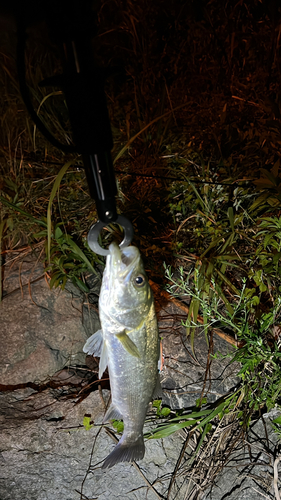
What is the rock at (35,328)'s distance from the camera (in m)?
2.90

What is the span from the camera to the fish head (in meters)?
1.66

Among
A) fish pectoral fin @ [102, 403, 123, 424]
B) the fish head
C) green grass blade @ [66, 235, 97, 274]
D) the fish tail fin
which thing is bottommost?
the fish tail fin

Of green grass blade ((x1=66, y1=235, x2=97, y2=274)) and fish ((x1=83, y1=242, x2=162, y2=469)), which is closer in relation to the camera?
fish ((x1=83, y1=242, x2=162, y2=469))

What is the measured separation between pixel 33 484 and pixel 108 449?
1.97ft

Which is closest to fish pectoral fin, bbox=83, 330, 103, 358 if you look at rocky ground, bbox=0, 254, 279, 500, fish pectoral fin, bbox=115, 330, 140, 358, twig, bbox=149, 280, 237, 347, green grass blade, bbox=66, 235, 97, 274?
fish pectoral fin, bbox=115, 330, 140, 358

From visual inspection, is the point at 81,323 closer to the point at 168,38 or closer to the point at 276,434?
the point at 276,434

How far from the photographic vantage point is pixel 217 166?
326 centimetres

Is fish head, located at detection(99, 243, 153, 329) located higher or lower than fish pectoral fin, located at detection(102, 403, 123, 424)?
higher

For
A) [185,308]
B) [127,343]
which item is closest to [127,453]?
[127,343]

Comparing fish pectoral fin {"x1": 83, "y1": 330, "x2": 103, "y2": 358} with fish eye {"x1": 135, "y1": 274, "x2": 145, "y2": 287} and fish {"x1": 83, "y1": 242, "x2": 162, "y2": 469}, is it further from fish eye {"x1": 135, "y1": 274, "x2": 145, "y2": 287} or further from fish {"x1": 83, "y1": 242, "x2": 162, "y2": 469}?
fish eye {"x1": 135, "y1": 274, "x2": 145, "y2": 287}

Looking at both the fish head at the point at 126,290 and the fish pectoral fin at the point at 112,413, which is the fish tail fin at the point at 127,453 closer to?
the fish pectoral fin at the point at 112,413

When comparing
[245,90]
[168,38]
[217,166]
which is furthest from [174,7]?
[217,166]

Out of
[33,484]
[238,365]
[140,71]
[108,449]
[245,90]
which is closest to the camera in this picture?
[33,484]

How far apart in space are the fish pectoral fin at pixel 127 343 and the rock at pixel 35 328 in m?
1.43
